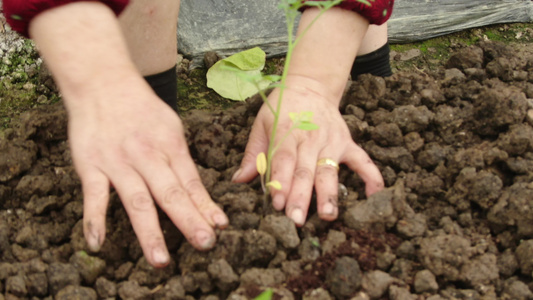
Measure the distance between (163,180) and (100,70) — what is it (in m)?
0.34

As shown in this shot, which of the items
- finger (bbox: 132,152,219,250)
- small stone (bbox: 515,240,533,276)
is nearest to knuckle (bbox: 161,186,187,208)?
finger (bbox: 132,152,219,250)

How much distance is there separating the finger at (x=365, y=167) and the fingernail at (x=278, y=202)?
0.93ft

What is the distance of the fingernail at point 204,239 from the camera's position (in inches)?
55.8

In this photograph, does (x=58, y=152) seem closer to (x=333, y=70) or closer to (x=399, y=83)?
(x=333, y=70)

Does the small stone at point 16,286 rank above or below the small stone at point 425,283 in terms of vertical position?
below

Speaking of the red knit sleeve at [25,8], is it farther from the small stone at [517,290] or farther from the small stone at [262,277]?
the small stone at [517,290]

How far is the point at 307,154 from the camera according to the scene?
1.67 metres

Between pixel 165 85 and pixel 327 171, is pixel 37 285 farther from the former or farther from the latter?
pixel 165 85

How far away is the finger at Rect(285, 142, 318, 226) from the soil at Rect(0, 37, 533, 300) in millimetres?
A: 44

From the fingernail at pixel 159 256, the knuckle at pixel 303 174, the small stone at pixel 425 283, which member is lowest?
the small stone at pixel 425 283

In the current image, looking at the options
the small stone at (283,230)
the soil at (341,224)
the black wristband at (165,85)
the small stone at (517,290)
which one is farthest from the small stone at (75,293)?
the small stone at (517,290)

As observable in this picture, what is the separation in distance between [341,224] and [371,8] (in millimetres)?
782

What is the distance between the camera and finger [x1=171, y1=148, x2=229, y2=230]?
1466 mm

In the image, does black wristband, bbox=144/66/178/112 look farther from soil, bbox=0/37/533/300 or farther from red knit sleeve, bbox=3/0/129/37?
red knit sleeve, bbox=3/0/129/37
